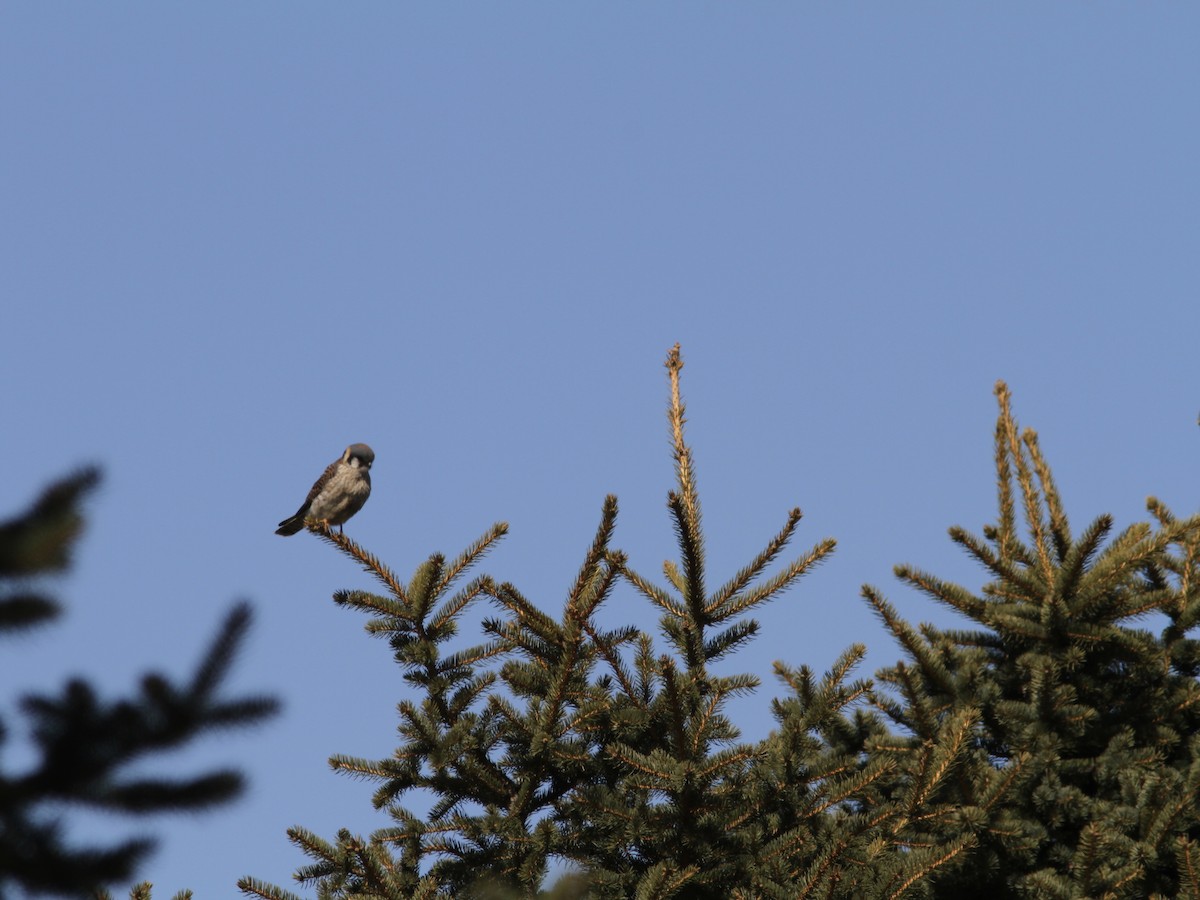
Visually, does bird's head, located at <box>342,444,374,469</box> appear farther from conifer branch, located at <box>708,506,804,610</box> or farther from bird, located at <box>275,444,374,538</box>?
conifer branch, located at <box>708,506,804,610</box>

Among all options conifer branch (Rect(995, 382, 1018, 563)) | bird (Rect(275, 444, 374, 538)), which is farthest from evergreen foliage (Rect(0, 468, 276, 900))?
bird (Rect(275, 444, 374, 538))

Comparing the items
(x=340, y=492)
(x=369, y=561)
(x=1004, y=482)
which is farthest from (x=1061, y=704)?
(x=340, y=492)

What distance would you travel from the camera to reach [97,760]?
2.50 m

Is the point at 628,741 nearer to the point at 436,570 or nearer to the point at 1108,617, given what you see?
the point at 436,570

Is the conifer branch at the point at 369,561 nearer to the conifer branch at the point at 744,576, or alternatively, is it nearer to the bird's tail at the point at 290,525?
the conifer branch at the point at 744,576

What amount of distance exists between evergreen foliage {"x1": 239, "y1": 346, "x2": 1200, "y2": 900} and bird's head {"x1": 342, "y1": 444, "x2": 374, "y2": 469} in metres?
6.04

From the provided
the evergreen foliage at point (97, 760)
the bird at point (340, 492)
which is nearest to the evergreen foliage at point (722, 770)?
the evergreen foliage at point (97, 760)

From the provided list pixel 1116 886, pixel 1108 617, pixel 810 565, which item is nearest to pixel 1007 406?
pixel 1108 617

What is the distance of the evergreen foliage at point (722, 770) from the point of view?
5.24 m

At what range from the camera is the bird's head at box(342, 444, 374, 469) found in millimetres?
12461

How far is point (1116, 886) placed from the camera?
5418 millimetres

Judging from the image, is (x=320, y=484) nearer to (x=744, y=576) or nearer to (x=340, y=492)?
(x=340, y=492)

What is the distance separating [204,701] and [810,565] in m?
3.54

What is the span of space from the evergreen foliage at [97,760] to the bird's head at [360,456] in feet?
32.7
